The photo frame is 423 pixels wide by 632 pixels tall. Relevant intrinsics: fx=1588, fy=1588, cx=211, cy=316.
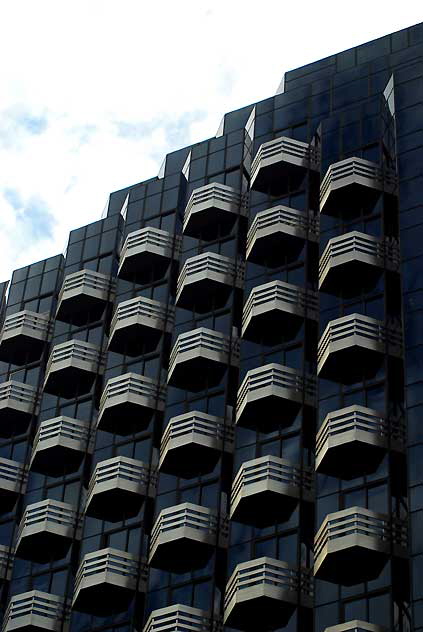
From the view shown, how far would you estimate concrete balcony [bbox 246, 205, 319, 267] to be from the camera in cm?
7875

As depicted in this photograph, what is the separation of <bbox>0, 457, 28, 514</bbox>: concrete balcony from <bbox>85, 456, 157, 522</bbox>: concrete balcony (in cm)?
728

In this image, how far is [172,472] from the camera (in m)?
74.1

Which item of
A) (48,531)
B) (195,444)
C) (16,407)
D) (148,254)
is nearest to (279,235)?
(148,254)

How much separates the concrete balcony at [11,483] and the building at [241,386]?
104 mm

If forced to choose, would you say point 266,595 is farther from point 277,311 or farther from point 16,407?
point 16,407

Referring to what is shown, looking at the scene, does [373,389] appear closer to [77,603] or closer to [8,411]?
[77,603]

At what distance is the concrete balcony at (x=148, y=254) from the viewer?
279 feet

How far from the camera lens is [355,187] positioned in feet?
254

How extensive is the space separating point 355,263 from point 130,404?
13283mm

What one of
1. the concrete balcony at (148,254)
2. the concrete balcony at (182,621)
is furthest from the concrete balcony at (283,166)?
the concrete balcony at (182,621)

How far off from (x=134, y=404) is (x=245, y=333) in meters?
6.70

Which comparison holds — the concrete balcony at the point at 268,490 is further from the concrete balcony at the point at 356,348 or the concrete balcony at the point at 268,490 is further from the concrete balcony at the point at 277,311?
the concrete balcony at the point at 277,311

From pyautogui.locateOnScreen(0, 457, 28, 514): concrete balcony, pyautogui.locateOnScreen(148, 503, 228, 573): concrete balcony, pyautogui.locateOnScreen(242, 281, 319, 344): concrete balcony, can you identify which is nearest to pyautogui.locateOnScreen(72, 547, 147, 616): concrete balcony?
pyautogui.locateOnScreen(148, 503, 228, 573): concrete balcony

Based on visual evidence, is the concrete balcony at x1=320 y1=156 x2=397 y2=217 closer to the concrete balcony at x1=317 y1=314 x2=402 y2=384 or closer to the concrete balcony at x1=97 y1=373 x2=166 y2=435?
the concrete balcony at x1=317 y1=314 x2=402 y2=384
